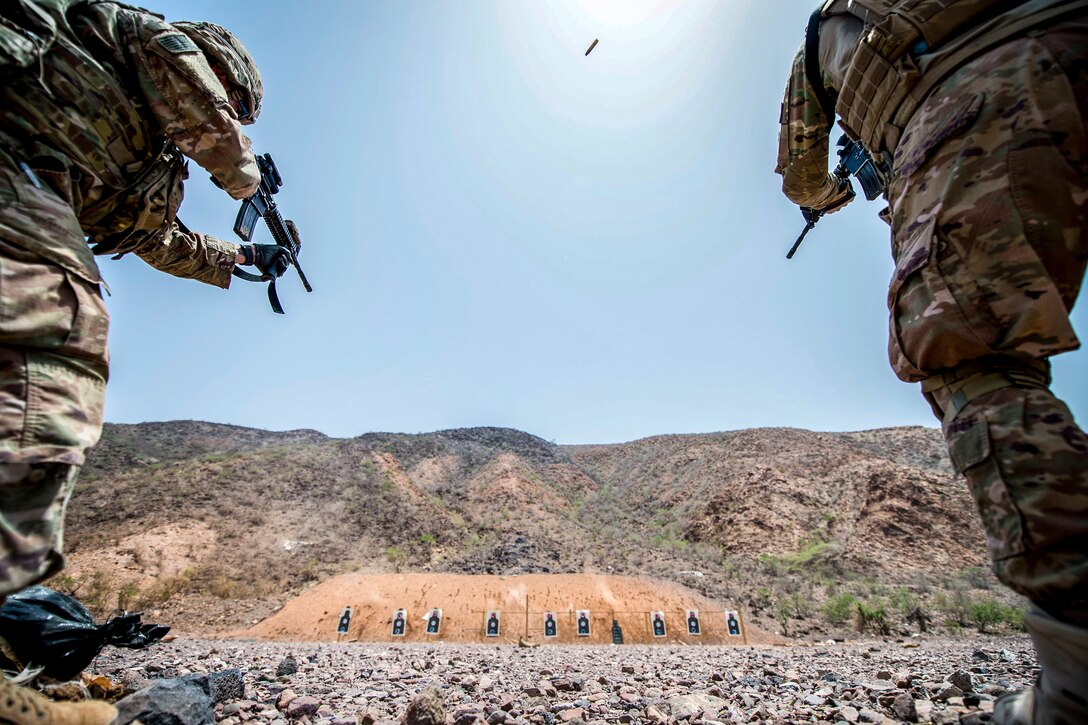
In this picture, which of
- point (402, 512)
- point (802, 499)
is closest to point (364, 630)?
point (402, 512)

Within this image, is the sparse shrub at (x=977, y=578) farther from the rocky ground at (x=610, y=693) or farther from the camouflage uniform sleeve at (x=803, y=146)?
the camouflage uniform sleeve at (x=803, y=146)

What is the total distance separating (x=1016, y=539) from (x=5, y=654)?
11.8 ft

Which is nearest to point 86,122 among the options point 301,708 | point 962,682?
point 301,708

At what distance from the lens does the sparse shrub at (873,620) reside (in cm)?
925

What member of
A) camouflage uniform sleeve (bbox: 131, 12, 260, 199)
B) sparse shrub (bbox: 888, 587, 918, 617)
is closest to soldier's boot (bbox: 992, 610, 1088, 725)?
camouflage uniform sleeve (bbox: 131, 12, 260, 199)

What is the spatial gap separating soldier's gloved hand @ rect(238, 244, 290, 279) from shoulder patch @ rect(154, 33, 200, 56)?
1.34 meters

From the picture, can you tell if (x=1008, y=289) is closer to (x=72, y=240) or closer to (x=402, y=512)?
(x=72, y=240)

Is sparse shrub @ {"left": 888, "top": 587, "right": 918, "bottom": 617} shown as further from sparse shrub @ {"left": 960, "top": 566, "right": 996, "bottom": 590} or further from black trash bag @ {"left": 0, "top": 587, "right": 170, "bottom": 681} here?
black trash bag @ {"left": 0, "top": 587, "right": 170, "bottom": 681}

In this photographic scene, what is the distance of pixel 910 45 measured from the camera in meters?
1.16

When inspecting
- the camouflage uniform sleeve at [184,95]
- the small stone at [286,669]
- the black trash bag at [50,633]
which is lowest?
the small stone at [286,669]

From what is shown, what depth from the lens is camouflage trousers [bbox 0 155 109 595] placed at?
3.08 feet

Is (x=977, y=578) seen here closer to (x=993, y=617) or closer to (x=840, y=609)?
(x=993, y=617)

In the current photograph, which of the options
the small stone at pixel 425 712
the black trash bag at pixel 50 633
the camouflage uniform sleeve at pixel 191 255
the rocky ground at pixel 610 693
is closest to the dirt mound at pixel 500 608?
the rocky ground at pixel 610 693

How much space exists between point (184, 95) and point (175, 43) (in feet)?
0.54
